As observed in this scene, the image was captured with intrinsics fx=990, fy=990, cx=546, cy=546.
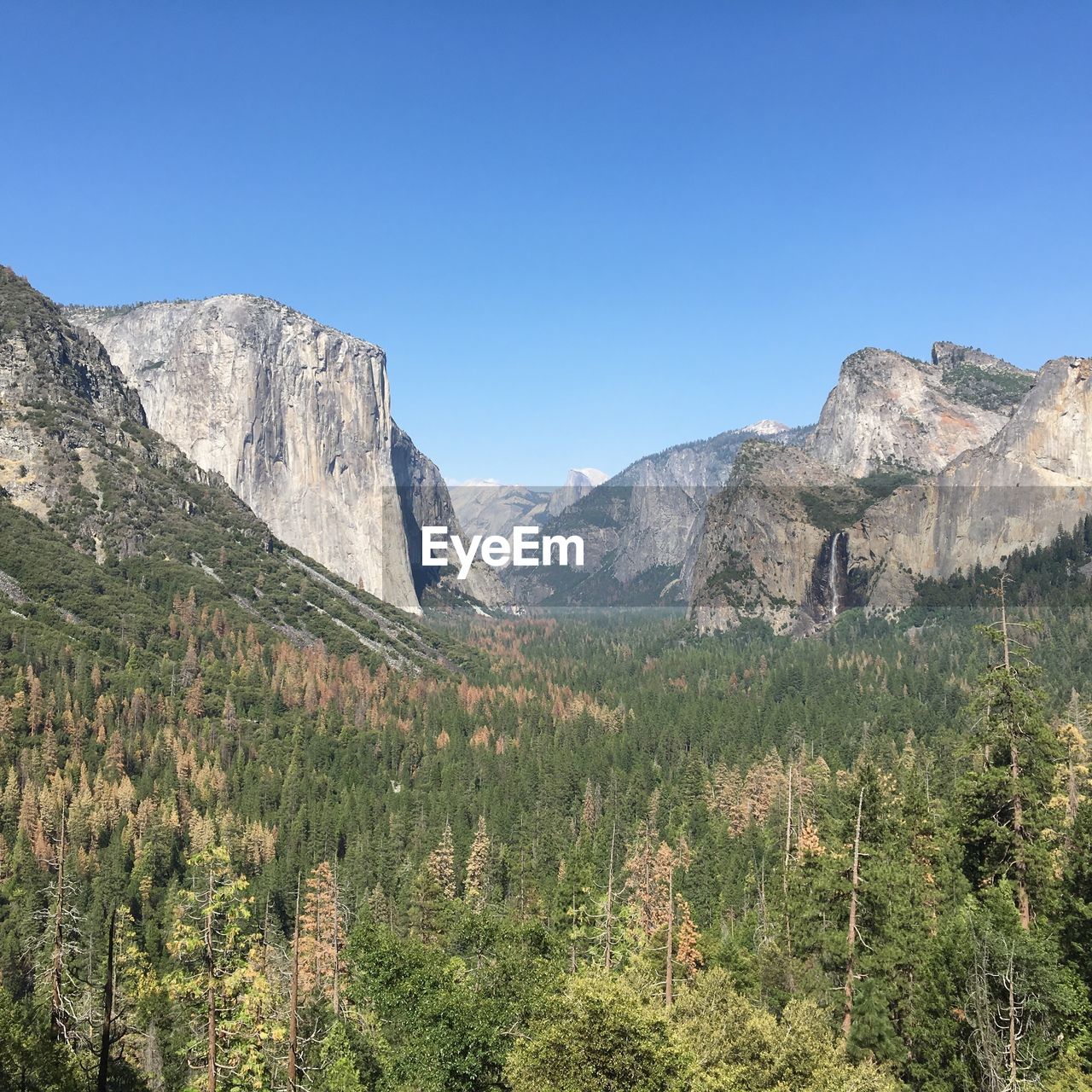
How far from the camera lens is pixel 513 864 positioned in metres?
89.0

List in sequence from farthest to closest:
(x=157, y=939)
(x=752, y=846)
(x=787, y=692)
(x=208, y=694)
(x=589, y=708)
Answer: (x=787, y=692), (x=589, y=708), (x=208, y=694), (x=752, y=846), (x=157, y=939)

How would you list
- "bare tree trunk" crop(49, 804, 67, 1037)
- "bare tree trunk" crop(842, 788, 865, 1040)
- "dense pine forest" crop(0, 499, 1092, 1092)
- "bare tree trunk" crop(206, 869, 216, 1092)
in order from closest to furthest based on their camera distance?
"bare tree trunk" crop(206, 869, 216, 1092), "dense pine forest" crop(0, 499, 1092, 1092), "bare tree trunk" crop(49, 804, 67, 1037), "bare tree trunk" crop(842, 788, 865, 1040)

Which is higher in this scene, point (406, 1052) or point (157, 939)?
point (406, 1052)

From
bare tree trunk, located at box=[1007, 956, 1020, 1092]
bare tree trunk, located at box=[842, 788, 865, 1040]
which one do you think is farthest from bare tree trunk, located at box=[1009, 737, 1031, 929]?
bare tree trunk, located at box=[1007, 956, 1020, 1092]

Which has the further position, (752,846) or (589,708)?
(589,708)

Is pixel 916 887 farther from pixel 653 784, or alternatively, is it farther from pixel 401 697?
pixel 401 697

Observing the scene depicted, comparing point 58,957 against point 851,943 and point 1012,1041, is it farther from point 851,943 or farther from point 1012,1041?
point 1012,1041

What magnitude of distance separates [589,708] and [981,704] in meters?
138

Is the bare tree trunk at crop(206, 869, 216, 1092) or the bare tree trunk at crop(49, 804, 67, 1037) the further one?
the bare tree trunk at crop(49, 804, 67, 1037)

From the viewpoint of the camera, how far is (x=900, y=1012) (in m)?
35.9

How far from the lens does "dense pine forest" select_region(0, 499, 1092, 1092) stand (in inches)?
1140

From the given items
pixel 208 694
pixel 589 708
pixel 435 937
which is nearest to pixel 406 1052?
pixel 435 937

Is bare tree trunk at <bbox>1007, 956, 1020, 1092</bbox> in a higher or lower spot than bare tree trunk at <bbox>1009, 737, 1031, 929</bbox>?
lower

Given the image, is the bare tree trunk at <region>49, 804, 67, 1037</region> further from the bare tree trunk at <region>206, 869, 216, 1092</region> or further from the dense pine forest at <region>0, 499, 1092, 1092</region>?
the bare tree trunk at <region>206, 869, 216, 1092</region>
